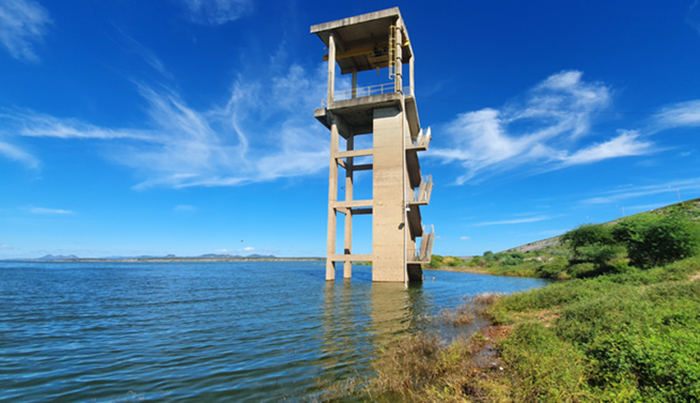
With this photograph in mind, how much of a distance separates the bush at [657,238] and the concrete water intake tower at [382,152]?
1192cm

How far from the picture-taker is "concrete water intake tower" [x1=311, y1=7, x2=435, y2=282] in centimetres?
2345

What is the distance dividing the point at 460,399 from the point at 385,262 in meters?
19.1

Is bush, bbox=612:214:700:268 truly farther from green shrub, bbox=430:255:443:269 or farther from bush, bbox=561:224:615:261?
green shrub, bbox=430:255:443:269

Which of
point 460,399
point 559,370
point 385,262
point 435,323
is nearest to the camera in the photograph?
point 460,399

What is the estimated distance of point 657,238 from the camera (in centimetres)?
1914

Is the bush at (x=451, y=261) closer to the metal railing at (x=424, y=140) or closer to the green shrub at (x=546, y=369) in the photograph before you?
the metal railing at (x=424, y=140)

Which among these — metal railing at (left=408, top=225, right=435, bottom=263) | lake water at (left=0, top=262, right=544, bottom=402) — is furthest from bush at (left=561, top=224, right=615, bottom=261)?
lake water at (left=0, top=262, right=544, bottom=402)

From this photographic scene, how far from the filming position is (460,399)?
14.0 feet

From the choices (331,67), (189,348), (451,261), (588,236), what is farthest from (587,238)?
(451,261)

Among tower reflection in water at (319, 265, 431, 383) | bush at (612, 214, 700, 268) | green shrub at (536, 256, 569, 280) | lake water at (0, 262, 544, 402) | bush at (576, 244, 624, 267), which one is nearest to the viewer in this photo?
lake water at (0, 262, 544, 402)

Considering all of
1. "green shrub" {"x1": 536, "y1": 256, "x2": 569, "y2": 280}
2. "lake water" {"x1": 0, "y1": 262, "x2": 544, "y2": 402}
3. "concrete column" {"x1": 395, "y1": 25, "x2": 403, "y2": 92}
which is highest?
"concrete column" {"x1": 395, "y1": 25, "x2": 403, "y2": 92}

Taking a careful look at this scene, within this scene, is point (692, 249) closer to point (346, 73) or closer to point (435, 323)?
point (435, 323)

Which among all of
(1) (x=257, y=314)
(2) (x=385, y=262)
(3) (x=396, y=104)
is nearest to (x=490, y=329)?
(1) (x=257, y=314)

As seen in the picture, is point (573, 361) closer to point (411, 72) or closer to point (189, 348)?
point (189, 348)
